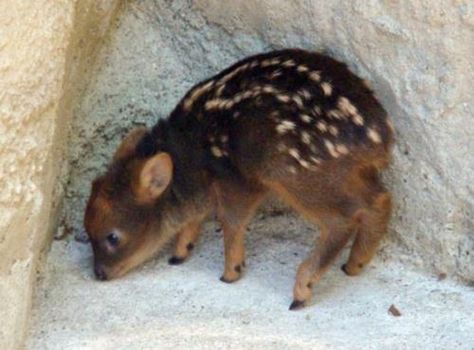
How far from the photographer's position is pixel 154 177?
4855 millimetres

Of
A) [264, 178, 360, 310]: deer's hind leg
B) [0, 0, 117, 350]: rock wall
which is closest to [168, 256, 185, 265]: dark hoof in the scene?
[264, 178, 360, 310]: deer's hind leg

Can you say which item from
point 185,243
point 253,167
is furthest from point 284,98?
point 185,243

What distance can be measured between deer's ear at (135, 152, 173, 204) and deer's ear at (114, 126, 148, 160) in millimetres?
149

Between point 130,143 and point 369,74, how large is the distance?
3.46ft

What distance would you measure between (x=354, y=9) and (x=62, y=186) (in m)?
1.49

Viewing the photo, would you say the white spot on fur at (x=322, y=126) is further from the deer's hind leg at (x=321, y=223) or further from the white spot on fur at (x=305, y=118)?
the deer's hind leg at (x=321, y=223)

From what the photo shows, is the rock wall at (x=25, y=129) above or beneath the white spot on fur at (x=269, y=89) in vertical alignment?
beneath

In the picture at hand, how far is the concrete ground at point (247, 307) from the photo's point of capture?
438 cm

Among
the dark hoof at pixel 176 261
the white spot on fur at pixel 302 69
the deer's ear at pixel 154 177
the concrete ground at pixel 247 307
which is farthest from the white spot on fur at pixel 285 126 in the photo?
the dark hoof at pixel 176 261

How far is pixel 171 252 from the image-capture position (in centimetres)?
517

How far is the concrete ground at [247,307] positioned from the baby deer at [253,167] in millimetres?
92

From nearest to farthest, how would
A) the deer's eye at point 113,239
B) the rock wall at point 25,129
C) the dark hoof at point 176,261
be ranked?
the rock wall at point 25,129 → the deer's eye at point 113,239 → the dark hoof at point 176,261

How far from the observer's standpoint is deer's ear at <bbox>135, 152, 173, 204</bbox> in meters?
4.79

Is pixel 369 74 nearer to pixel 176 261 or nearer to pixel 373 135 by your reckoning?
pixel 373 135
